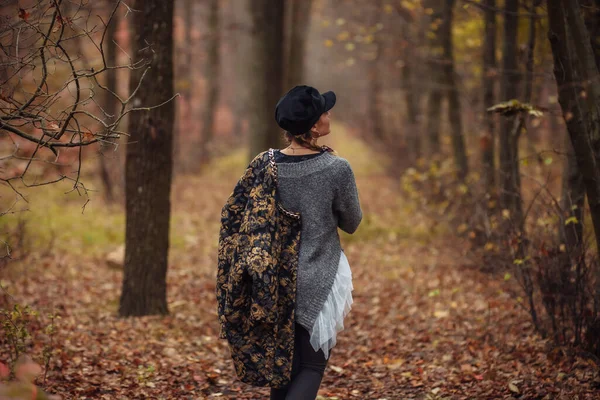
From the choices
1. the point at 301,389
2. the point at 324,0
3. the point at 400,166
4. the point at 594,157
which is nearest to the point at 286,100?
the point at 301,389

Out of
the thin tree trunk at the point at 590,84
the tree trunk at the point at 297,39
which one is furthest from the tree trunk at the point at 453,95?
the thin tree trunk at the point at 590,84

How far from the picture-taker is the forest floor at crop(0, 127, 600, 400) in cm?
525

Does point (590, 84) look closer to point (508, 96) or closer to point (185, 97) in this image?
point (508, 96)

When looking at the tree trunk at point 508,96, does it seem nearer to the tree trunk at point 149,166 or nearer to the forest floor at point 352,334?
the forest floor at point 352,334

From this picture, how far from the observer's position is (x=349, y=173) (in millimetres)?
3785

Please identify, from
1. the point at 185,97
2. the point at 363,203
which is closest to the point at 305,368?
the point at 363,203

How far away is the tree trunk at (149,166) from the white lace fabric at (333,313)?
133 inches

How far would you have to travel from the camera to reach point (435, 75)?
39.6ft

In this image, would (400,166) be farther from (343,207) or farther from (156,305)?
(343,207)

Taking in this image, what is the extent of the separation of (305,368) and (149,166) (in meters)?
3.58

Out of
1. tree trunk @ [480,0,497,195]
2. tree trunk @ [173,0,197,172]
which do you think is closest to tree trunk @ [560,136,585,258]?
tree trunk @ [480,0,497,195]

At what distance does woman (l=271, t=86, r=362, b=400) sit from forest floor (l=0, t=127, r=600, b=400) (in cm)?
178

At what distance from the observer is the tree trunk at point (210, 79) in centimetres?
2100

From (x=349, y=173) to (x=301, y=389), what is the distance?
1.27 meters
